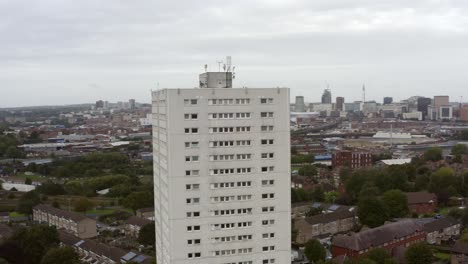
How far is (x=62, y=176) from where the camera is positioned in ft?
261

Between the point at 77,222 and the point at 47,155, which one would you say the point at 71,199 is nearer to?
the point at 77,222

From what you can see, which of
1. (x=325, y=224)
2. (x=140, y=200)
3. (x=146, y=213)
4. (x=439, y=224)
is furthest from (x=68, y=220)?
(x=439, y=224)

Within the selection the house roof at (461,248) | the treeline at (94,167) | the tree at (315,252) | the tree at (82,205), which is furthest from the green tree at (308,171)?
the tree at (315,252)

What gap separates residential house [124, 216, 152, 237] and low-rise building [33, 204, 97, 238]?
2898 millimetres

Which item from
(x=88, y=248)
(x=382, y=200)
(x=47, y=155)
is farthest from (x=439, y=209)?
(x=47, y=155)

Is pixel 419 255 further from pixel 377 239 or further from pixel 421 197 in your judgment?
pixel 421 197

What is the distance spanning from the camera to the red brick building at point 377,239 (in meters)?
38.1

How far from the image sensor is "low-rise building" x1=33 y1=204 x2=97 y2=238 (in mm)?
48312

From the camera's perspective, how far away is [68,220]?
4975 centimetres

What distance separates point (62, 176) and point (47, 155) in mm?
32010

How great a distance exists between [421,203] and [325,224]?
1235 cm

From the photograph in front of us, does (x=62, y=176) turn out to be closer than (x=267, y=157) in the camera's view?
No

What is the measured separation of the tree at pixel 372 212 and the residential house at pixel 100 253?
19707 millimetres

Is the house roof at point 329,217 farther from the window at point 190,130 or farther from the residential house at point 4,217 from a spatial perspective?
the residential house at point 4,217
